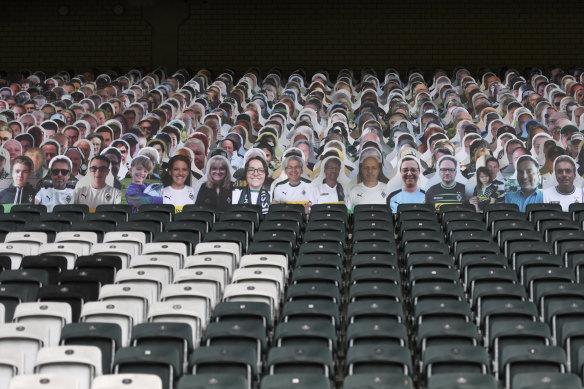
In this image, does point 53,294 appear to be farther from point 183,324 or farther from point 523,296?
point 523,296

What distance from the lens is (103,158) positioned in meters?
17.0

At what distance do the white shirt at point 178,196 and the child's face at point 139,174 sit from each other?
17.1 inches

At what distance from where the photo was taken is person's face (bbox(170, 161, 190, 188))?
1644cm

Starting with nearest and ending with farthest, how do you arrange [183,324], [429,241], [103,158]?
[183,324]
[429,241]
[103,158]

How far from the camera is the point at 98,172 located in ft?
54.9

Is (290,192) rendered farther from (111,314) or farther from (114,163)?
(111,314)

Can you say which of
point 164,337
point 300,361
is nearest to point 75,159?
point 164,337

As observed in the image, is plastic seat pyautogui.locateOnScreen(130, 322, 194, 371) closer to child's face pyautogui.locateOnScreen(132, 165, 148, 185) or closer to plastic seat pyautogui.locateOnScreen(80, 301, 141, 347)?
plastic seat pyautogui.locateOnScreen(80, 301, 141, 347)

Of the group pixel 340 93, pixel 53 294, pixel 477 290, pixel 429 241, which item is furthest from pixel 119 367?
pixel 340 93

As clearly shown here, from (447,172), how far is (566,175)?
1720 millimetres

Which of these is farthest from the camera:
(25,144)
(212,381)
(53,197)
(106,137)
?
(106,137)

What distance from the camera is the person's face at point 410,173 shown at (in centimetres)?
1608

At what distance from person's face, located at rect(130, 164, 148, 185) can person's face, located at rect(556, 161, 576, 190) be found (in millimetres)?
6084

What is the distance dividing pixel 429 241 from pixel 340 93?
420 inches
